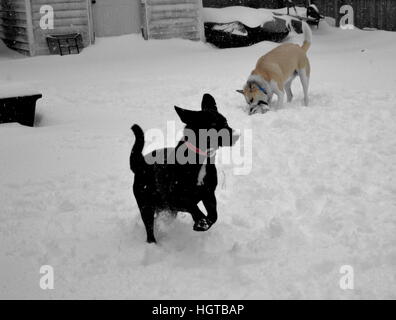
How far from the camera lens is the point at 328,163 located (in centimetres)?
548

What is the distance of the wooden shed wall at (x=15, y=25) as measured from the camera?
1420 cm

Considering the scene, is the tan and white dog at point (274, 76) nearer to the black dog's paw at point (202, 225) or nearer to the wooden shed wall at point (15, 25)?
the black dog's paw at point (202, 225)

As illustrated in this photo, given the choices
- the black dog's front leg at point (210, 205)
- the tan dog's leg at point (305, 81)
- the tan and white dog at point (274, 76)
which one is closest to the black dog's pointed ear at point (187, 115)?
the black dog's front leg at point (210, 205)

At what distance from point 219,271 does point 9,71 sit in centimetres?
983

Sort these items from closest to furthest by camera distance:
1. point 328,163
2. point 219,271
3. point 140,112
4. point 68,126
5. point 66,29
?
point 219,271 → point 328,163 → point 68,126 → point 140,112 → point 66,29

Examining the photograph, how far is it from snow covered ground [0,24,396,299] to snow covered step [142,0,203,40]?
562cm

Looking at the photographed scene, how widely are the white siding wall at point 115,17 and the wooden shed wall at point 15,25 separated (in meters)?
1.95

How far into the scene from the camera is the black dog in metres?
3.58

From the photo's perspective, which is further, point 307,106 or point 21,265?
point 307,106

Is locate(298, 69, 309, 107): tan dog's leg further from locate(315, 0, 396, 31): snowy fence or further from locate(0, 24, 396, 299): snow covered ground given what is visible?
locate(315, 0, 396, 31): snowy fence

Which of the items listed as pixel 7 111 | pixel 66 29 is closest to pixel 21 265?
pixel 7 111

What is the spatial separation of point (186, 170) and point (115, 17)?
1206 centimetres

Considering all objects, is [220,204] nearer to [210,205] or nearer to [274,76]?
[210,205]

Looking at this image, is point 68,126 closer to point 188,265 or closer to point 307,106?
point 307,106
